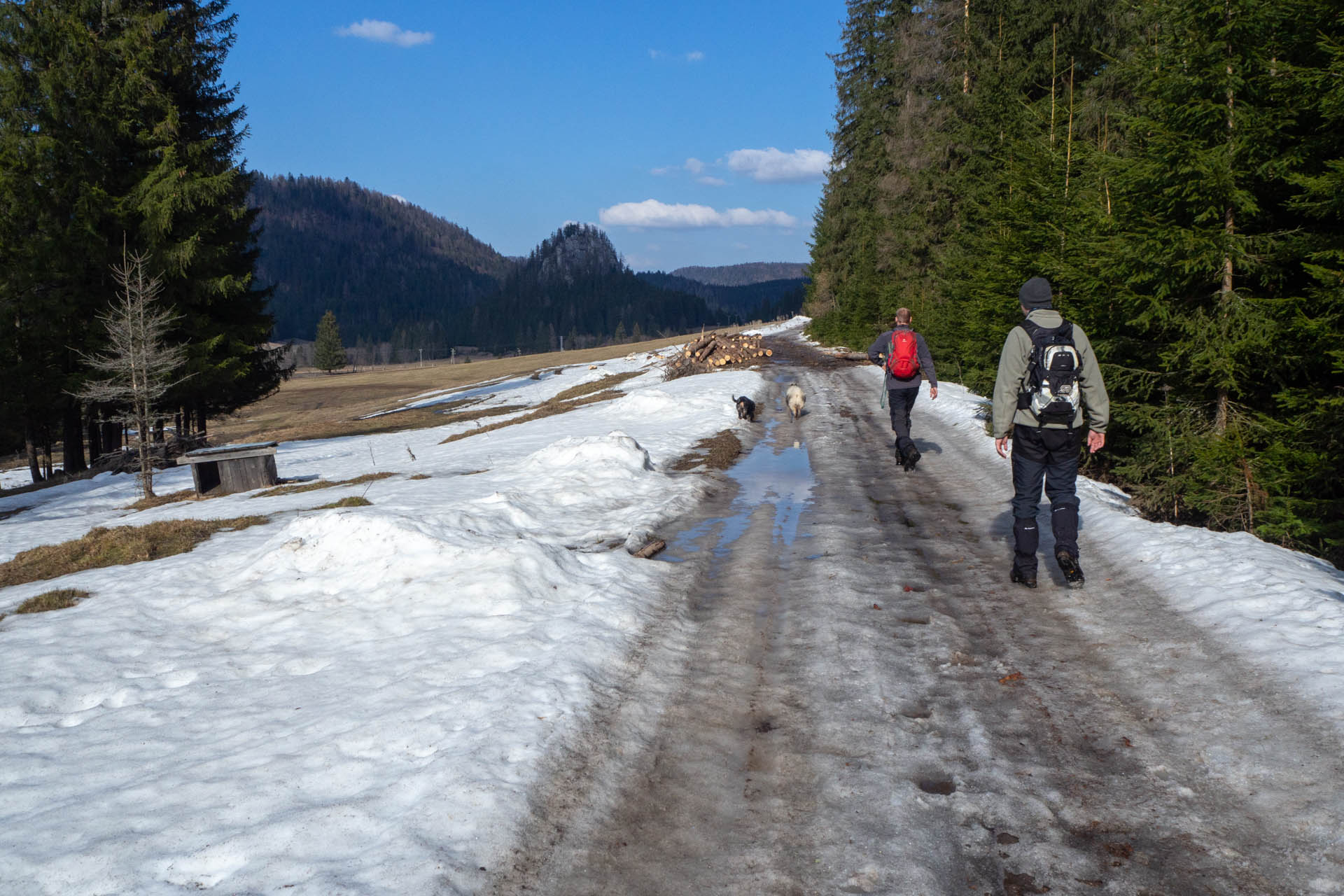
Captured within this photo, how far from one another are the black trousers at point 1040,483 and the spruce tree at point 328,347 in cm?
11115

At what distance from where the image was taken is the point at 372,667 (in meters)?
5.48

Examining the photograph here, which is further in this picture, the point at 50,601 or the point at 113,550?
the point at 113,550

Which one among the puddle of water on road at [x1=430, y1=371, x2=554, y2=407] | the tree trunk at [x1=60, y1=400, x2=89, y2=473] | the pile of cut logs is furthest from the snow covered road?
the puddle of water on road at [x1=430, y1=371, x2=554, y2=407]

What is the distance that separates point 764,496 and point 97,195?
79.0 ft

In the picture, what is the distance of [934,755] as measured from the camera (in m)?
3.99

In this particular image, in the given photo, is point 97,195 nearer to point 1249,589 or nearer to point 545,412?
point 545,412

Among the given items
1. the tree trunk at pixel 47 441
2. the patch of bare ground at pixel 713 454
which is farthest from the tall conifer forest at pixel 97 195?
the patch of bare ground at pixel 713 454

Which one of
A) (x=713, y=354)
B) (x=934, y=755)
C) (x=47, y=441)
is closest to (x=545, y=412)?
(x=713, y=354)

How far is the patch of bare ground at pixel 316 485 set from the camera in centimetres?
1503

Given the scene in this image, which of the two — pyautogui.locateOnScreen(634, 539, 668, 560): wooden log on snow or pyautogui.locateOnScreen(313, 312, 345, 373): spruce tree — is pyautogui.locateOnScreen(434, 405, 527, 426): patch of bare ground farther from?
pyautogui.locateOnScreen(313, 312, 345, 373): spruce tree

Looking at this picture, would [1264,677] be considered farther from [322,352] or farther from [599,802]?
[322,352]

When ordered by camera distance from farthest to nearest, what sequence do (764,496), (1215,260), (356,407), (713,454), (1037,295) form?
(356,407)
(713,454)
(764,496)
(1215,260)
(1037,295)

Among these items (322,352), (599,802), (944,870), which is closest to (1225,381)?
(944,870)

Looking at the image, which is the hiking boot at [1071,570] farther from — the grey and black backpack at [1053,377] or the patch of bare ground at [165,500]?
the patch of bare ground at [165,500]
